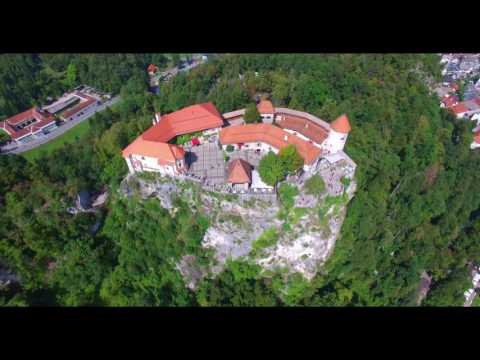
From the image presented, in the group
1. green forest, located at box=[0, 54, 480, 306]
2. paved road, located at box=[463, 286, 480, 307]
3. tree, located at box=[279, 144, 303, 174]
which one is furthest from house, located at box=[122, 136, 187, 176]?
paved road, located at box=[463, 286, 480, 307]

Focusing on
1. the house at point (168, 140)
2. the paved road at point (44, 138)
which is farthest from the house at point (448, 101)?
the paved road at point (44, 138)

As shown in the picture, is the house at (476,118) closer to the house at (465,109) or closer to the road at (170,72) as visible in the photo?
the house at (465,109)

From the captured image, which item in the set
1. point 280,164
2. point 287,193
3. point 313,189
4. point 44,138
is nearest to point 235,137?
point 280,164

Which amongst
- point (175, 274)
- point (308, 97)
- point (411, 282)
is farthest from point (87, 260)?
point (411, 282)

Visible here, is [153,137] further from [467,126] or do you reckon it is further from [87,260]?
[467,126]

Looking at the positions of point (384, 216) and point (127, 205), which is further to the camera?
point (384, 216)

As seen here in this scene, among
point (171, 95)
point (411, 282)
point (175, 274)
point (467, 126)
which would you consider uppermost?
point (171, 95)

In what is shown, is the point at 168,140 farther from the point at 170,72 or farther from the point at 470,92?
A: the point at 470,92
